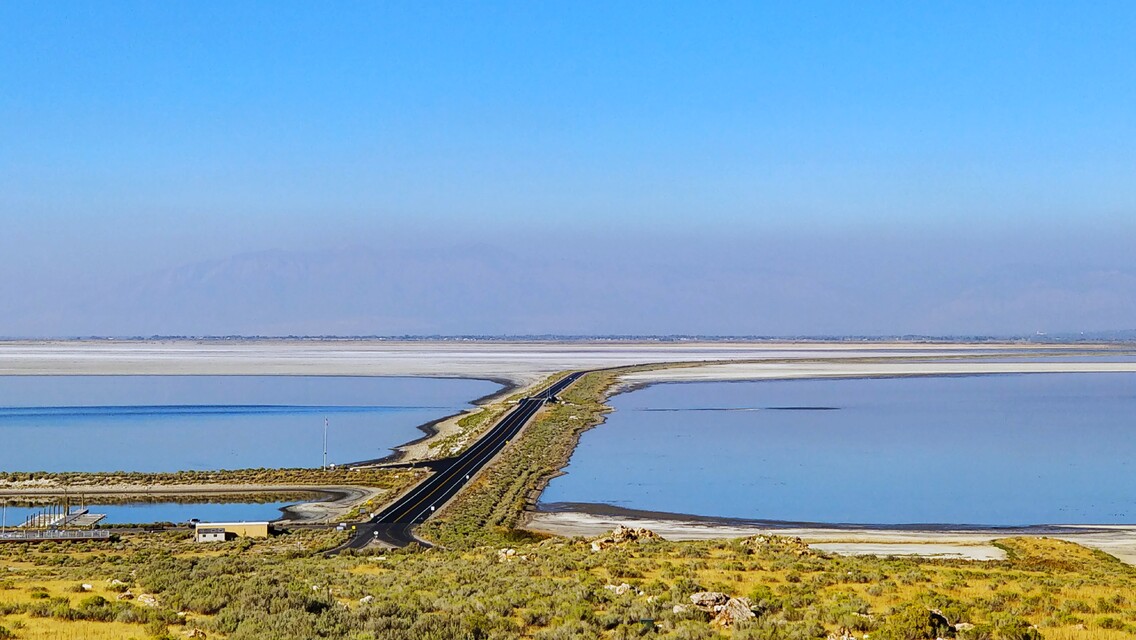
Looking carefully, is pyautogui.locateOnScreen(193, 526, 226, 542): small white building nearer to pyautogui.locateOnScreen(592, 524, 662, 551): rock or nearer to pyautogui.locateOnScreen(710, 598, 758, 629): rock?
pyautogui.locateOnScreen(592, 524, 662, 551): rock

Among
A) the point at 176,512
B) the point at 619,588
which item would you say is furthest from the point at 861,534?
the point at 176,512

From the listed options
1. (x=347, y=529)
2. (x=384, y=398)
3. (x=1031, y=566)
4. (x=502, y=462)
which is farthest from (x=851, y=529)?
(x=384, y=398)

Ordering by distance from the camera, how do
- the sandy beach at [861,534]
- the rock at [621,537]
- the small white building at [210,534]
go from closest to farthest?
the rock at [621,537] → the sandy beach at [861,534] → the small white building at [210,534]

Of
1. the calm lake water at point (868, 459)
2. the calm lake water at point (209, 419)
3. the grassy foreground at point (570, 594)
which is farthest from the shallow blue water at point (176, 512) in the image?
the grassy foreground at point (570, 594)

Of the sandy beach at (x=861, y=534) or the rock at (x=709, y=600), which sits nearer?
the rock at (x=709, y=600)

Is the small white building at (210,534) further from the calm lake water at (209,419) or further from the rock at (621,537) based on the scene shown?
the calm lake water at (209,419)

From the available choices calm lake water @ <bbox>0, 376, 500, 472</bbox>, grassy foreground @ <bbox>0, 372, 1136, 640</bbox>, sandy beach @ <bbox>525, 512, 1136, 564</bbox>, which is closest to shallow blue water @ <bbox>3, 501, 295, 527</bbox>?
calm lake water @ <bbox>0, 376, 500, 472</bbox>
